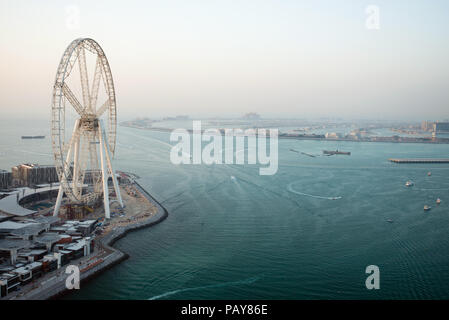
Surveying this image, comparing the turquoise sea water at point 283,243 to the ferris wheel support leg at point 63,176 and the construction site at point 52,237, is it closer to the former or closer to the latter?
the construction site at point 52,237

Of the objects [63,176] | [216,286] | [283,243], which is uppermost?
[63,176]

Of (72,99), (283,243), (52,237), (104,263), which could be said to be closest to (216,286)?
(104,263)

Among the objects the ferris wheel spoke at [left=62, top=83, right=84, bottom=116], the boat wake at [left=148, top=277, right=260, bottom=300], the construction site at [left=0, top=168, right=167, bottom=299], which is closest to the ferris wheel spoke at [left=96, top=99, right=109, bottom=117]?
the ferris wheel spoke at [left=62, top=83, right=84, bottom=116]

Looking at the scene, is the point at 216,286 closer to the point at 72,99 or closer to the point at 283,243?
the point at 283,243

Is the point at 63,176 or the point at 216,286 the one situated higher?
the point at 63,176

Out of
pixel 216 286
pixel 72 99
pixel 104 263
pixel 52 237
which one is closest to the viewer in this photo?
pixel 216 286

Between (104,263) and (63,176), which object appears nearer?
(104,263)

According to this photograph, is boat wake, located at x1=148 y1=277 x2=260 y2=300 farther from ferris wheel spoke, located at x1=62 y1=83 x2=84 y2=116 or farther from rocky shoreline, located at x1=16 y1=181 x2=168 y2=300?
ferris wheel spoke, located at x1=62 y1=83 x2=84 y2=116
